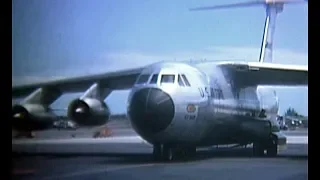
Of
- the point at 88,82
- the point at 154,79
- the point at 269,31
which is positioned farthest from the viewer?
the point at 88,82

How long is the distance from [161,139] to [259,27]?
3.48 ft

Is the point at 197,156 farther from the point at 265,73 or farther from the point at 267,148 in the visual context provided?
the point at 265,73

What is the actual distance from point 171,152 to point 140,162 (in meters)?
0.24

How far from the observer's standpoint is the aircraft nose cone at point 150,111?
16.2 ft

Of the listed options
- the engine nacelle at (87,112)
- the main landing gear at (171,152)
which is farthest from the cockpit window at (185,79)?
the engine nacelle at (87,112)

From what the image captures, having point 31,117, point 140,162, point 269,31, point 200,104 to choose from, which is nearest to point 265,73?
point 269,31

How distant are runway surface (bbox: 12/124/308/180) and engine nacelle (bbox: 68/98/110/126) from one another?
132 millimetres

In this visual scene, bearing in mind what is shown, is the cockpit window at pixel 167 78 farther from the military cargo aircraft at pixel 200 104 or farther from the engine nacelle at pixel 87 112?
the engine nacelle at pixel 87 112

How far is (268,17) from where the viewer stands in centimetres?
489

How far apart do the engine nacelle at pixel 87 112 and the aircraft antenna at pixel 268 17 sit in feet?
3.55

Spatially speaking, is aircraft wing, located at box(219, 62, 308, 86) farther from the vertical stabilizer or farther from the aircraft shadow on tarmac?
the aircraft shadow on tarmac

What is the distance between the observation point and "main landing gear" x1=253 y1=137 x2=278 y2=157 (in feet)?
16.3

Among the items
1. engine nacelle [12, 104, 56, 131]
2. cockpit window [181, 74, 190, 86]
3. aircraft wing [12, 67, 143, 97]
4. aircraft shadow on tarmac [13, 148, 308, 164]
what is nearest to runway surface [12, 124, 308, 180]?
aircraft shadow on tarmac [13, 148, 308, 164]

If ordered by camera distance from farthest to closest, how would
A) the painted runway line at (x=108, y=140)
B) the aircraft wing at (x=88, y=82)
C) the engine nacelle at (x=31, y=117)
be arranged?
the engine nacelle at (x=31, y=117) < the aircraft wing at (x=88, y=82) < the painted runway line at (x=108, y=140)
